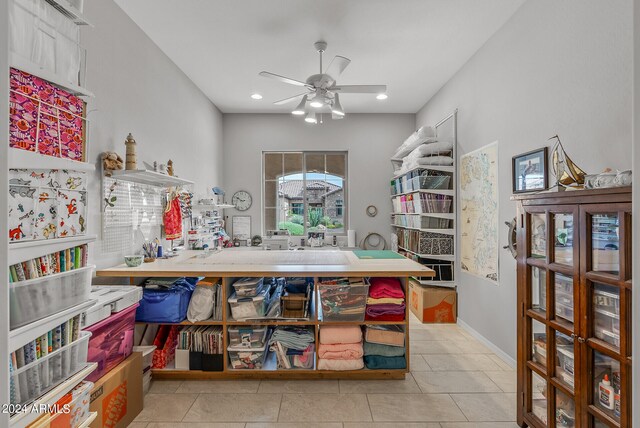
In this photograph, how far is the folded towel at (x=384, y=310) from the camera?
2.38 metres

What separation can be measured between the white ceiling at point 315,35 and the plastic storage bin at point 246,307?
2.29 metres

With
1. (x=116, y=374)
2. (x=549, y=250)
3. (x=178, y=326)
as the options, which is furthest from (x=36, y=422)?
(x=549, y=250)

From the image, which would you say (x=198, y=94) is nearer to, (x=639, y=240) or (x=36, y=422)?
(x=36, y=422)

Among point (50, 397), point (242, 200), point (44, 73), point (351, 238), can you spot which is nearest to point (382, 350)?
point (50, 397)

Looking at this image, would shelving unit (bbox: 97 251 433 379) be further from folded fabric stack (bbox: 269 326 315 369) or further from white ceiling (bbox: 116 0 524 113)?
white ceiling (bbox: 116 0 524 113)

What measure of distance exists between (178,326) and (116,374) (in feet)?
2.36

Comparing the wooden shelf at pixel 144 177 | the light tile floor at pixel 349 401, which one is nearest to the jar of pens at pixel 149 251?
the wooden shelf at pixel 144 177

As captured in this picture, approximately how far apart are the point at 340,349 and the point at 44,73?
224 centimetres

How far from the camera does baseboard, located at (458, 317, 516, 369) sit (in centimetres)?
271

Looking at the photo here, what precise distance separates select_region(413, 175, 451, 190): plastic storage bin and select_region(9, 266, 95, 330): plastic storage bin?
3.39 meters

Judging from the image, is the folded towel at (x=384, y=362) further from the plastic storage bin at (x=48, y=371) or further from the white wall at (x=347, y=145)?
the white wall at (x=347, y=145)

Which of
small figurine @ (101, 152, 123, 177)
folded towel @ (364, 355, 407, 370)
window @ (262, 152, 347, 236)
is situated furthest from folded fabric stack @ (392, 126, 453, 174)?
small figurine @ (101, 152, 123, 177)

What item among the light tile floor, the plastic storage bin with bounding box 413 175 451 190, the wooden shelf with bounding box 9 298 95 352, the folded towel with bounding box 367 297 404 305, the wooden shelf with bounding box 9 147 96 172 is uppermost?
the plastic storage bin with bounding box 413 175 451 190

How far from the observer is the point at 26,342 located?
3.23ft
